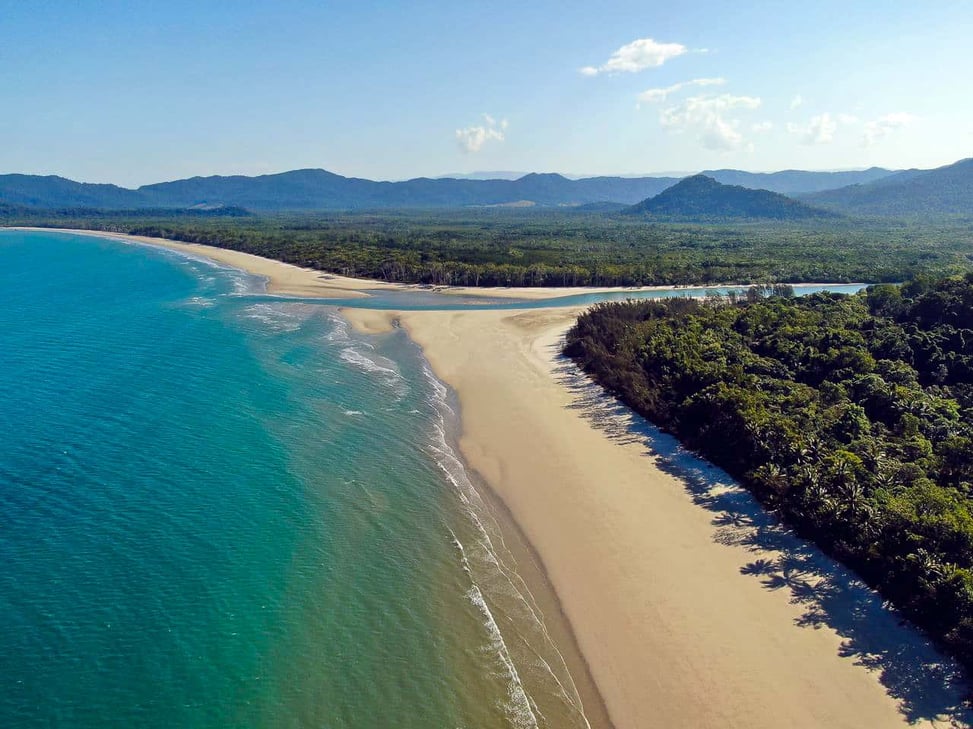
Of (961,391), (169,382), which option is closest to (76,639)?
(169,382)

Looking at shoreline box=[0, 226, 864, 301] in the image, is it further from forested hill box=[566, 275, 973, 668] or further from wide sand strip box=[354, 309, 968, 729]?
wide sand strip box=[354, 309, 968, 729]

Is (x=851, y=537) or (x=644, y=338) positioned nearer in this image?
(x=851, y=537)

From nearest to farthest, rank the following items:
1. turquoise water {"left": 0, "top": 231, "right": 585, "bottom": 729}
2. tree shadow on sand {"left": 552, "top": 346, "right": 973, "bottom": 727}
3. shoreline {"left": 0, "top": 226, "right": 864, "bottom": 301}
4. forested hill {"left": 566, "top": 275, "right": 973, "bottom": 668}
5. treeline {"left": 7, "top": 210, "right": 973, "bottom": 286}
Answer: tree shadow on sand {"left": 552, "top": 346, "right": 973, "bottom": 727}, turquoise water {"left": 0, "top": 231, "right": 585, "bottom": 729}, forested hill {"left": 566, "top": 275, "right": 973, "bottom": 668}, shoreline {"left": 0, "top": 226, "right": 864, "bottom": 301}, treeline {"left": 7, "top": 210, "right": 973, "bottom": 286}

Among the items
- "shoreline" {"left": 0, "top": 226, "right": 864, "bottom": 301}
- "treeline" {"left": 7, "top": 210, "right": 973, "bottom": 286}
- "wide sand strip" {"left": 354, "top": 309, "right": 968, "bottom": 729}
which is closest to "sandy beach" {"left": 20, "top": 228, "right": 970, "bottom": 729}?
"wide sand strip" {"left": 354, "top": 309, "right": 968, "bottom": 729}

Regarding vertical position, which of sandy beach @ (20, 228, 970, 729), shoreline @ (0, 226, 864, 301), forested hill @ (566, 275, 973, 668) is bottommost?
sandy beach @ (20, 228, 970, 729)

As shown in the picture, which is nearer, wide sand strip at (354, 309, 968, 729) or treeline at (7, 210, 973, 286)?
wide sand strip at (354, 309, 968, 729)

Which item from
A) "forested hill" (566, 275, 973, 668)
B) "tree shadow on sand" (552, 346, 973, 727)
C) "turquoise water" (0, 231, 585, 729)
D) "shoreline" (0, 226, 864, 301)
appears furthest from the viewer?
"shoreline" (0, 226, 864, 301)

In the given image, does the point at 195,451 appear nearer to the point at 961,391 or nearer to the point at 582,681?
the point at 582,681
